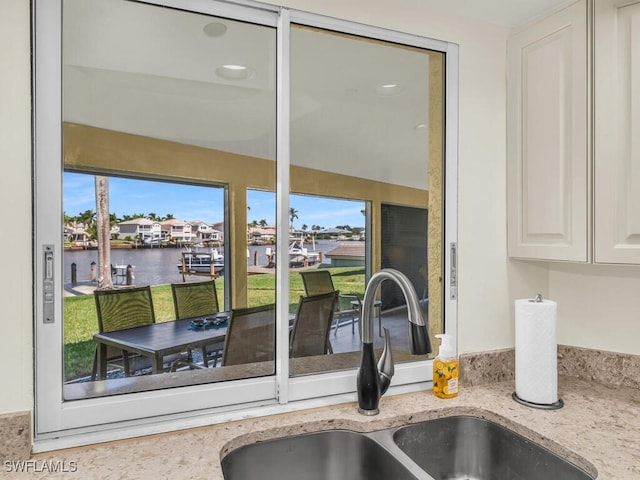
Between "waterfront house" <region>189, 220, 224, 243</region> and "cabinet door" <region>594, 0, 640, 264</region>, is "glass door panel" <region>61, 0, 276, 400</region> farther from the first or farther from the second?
"cabinet door" <region>594, 0, 640, 264</region>

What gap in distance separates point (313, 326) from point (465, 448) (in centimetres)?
62

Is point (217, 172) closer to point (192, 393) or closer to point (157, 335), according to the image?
point (157, 335)

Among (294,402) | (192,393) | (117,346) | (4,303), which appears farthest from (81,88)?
(294,402)

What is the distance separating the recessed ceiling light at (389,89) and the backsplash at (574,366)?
100cm

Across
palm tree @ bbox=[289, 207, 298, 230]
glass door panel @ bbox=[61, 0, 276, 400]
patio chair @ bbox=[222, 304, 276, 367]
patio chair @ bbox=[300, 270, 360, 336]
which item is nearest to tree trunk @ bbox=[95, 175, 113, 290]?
glass door panel @ bbox=[61, 0, 276, 400]

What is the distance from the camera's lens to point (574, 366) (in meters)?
1.61

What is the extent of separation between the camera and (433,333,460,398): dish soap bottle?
1.38 metres

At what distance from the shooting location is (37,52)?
1061mm

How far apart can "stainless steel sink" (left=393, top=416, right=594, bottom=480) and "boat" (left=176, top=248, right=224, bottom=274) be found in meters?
0.74

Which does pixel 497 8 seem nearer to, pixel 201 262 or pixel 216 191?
pixel 216 191

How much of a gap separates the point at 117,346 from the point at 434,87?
1386mm

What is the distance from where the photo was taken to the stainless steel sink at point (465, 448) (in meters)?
1.23

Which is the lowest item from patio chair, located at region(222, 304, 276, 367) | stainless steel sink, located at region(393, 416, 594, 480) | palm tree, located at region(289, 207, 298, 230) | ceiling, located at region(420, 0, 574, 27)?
stainless steel sink, located at region(393, 416, 594, 480)

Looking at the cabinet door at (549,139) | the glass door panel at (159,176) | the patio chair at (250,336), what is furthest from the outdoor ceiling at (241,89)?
the patio chair at (250,336)
